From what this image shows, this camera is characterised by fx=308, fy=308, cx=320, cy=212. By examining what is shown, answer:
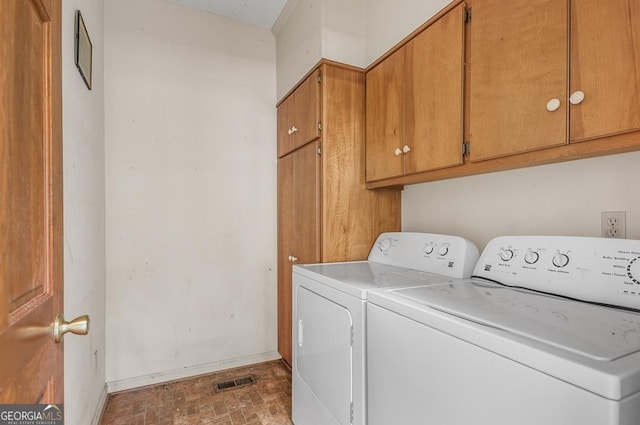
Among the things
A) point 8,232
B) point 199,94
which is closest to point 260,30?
point 199,94

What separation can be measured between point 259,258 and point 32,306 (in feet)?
6.80

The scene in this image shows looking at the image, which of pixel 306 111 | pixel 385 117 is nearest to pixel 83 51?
pixel 306 111

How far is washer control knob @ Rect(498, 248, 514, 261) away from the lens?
124cm

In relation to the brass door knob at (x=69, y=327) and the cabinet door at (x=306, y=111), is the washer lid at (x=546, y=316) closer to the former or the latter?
the brass door knob at (x=69, y=327)

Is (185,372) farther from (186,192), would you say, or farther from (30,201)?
(30,201)

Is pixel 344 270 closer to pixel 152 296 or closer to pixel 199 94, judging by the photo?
pixel 152 296

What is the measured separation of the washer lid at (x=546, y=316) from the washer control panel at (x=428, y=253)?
0.26 meters

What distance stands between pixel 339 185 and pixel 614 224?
129 cm

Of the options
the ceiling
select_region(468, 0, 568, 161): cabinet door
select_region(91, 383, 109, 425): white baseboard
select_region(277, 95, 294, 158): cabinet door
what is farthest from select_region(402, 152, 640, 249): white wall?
select_region(91, 383, 109, 425): white baseboard

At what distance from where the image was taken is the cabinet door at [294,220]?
2.03 m

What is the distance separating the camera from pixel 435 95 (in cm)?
146

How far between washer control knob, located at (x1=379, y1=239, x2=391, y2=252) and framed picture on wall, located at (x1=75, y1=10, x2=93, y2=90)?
1.83m

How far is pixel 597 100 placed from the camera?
2.98 feet

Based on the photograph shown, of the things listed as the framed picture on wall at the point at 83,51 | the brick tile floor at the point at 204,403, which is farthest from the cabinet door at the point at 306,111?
the brick tile floor at the point at 204,403
